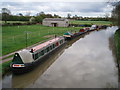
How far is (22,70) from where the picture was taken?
1074 centimetres

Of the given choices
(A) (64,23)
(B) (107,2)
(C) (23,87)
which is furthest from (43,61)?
(A) (64,23)

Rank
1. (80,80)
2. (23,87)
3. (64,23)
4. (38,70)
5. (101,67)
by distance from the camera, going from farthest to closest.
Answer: (64,23)
(101,67)
(38,70)
(80,80)
(23,87)

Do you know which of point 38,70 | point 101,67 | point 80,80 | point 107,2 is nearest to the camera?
point 80,80

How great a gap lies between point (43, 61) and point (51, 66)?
0.87m

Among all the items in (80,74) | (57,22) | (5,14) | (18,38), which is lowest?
(80,74)

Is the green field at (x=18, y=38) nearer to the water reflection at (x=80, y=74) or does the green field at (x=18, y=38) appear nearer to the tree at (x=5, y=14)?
the water reflection at (x=80, y=74)

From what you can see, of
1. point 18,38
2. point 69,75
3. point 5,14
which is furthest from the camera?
point 5,14

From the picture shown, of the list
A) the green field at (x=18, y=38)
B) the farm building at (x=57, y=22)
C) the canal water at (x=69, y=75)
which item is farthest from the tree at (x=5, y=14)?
the canal water at (x=69, y=75)

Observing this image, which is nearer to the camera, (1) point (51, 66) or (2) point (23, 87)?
(2) point (23, 87)

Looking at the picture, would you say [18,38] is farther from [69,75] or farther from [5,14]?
[5,14]

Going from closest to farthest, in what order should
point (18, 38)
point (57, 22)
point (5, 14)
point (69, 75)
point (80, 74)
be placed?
point (69, 75) → point (80, 74) → point (18, 38) → point (5, 14) → point (57, 22)

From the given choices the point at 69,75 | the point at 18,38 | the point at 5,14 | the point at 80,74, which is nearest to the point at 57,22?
the point at 5,14

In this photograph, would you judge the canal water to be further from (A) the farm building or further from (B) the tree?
(B) the tree

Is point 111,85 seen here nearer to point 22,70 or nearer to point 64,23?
point 22,70
